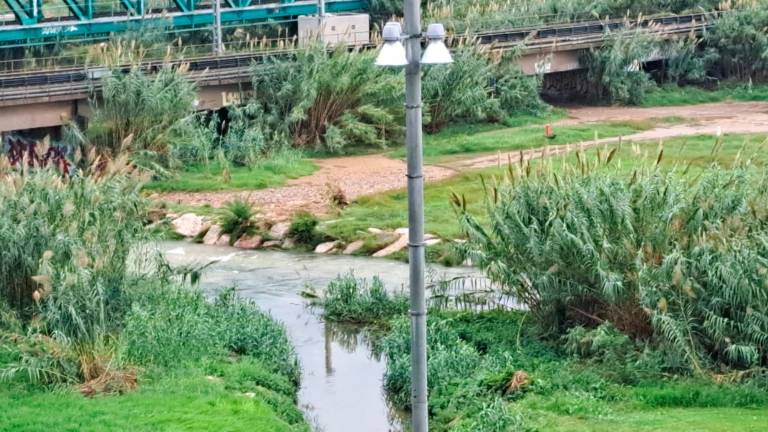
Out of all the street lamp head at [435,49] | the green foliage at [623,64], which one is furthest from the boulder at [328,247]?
the green foliage at [623,64]

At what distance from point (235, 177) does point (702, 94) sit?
20.3m

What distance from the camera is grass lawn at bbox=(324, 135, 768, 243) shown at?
29828 millimetres

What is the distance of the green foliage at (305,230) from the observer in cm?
2975

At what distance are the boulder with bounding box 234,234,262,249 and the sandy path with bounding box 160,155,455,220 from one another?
47.3 inches

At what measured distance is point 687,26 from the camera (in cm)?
5297

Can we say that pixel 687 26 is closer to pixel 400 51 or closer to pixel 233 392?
pixel 233 392

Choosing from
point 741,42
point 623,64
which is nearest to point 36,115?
point 623,64

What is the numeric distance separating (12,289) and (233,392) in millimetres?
3772

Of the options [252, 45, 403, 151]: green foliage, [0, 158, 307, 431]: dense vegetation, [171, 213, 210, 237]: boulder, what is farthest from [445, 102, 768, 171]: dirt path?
[0, 158, 307, 431]: dense vegetation

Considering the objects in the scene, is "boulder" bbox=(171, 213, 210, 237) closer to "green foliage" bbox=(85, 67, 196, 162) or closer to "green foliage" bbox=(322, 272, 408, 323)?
"green foliage" bbox=(85, 67, 196, 162)

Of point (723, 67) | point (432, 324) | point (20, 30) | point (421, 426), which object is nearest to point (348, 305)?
point (432, 324)

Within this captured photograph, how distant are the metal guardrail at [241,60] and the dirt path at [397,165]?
243 centimetres

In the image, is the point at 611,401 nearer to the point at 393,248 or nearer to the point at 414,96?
the point at 414,96

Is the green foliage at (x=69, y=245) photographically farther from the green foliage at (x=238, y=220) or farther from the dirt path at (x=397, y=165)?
the dirt path at (x=397, y=165)
